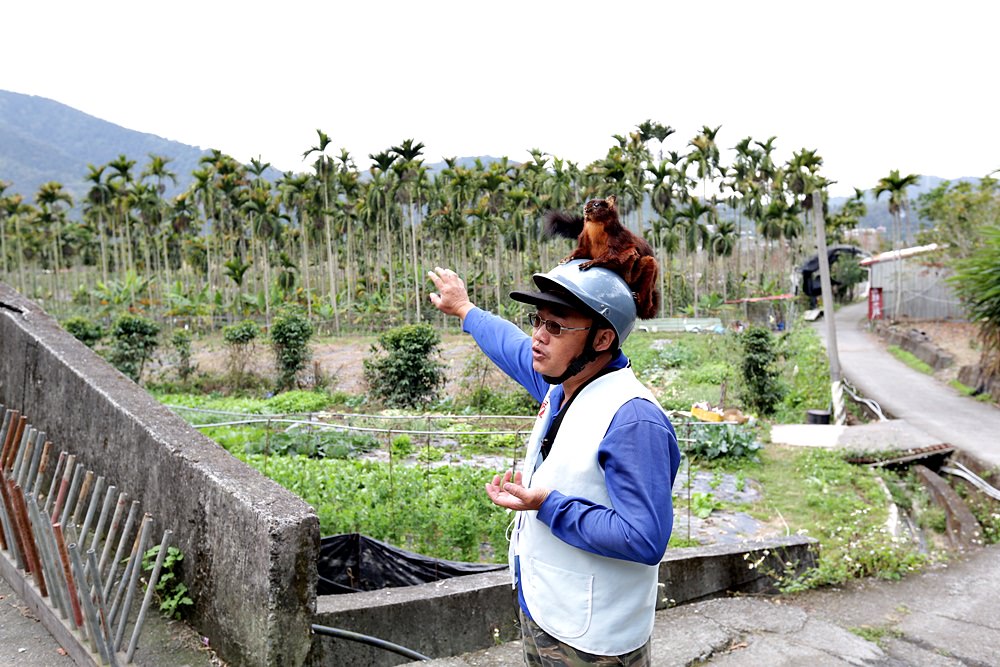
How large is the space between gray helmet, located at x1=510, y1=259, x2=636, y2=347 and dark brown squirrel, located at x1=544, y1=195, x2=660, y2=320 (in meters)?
0.04

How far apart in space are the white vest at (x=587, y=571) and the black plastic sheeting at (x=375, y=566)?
8.89ft

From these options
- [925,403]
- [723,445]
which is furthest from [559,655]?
[925,403]

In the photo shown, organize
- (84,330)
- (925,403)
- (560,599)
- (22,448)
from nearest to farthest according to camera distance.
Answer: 1. (560,599)
2. (22,448)
3. (925,403)
4. (84,330)

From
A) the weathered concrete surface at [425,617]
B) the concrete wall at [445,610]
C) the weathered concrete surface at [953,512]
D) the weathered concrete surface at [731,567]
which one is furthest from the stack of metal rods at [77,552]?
the weathered concrete surface at [953,512]

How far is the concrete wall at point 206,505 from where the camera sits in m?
2.50

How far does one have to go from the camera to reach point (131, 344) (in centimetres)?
1827

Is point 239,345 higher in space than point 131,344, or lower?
lower

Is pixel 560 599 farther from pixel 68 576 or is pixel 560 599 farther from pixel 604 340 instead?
pixel 68 576

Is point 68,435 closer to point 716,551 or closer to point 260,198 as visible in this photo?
point 716,551

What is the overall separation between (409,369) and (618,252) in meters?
14.4

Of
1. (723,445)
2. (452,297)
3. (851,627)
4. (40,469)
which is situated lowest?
(723,445)

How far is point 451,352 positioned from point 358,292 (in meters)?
26.1

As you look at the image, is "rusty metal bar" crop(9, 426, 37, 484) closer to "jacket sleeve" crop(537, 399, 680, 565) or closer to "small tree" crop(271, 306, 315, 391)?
"jacket sleeve" crop(537, 399, 680, 565)

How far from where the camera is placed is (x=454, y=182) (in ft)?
124
